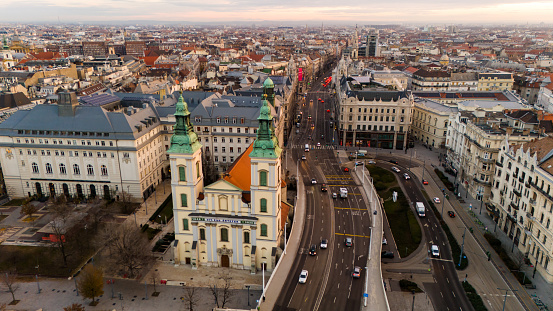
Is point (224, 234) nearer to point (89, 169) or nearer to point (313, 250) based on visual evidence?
point (313, 250)

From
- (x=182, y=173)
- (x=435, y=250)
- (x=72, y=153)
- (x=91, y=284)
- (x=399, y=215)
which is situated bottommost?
(x=399, y=215)

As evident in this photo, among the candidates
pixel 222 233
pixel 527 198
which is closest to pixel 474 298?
pixel 527 198

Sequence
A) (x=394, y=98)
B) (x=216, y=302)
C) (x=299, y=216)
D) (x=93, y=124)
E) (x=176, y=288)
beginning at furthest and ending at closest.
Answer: (x=394, y=98), (x=93, y=124), (x=299, y=216), (x=176, y=288), (x=216, y=302)

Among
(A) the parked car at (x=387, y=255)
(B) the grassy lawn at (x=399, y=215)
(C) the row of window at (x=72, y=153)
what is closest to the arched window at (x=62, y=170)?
(C) the row of window at (x=72, y=153)

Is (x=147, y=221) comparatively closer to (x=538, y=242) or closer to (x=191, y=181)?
(x=191, y=181)

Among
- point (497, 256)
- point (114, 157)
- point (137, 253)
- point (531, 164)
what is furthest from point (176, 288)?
point (531, 164)

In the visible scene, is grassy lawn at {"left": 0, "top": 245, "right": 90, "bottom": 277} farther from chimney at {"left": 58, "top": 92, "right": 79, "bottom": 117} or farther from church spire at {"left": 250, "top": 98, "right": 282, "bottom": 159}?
church spire at {"left": 250, "top": 98, "right": 282, "bottom": 159}

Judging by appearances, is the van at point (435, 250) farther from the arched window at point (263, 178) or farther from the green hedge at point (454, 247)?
the arched window at point (263, 178)
